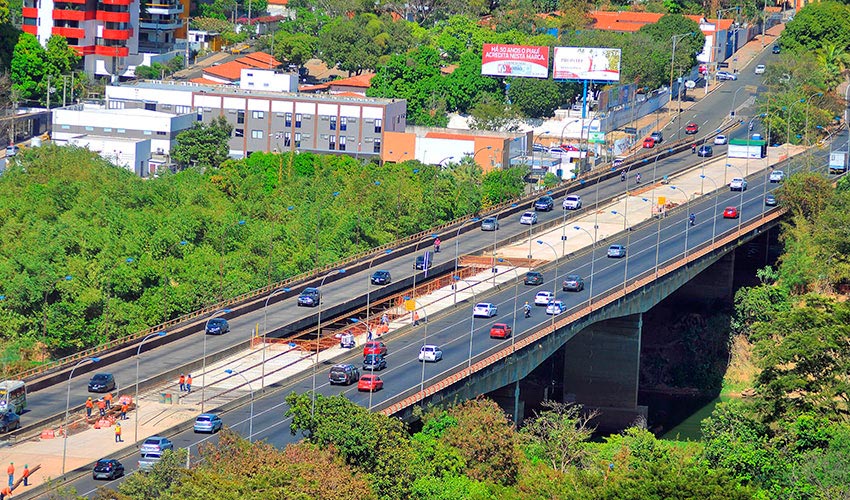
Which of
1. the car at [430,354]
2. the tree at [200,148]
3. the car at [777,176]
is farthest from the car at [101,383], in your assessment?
the car at [777,176]

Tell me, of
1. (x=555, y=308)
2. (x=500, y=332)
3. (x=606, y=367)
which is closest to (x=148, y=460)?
(x=500, y=332)

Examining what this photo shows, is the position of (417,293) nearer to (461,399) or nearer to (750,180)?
(461,399)

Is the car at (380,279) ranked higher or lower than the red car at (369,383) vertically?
higher

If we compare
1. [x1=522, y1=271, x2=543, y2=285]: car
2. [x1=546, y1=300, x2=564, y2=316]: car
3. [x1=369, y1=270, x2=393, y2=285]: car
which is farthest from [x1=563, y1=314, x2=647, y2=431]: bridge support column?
[x1=369, y1=270, x2=393, y2=285]: car

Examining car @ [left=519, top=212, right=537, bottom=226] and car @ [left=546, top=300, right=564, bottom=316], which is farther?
car @ [left=519, top=212, right=537, bottom=226]

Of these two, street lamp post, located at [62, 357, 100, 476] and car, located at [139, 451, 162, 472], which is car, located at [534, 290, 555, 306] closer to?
street lamp post, located at [62, 357, 100, 476]

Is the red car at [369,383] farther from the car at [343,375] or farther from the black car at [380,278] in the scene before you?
the black car at [380,278]
